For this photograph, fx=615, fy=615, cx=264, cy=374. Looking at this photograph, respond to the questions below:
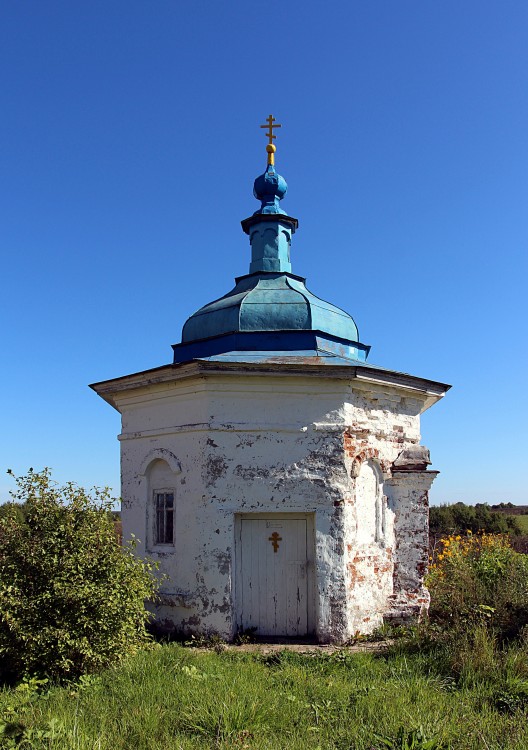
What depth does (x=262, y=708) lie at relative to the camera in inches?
213

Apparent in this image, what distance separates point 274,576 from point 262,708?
3.26m

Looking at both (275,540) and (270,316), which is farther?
(270,316)

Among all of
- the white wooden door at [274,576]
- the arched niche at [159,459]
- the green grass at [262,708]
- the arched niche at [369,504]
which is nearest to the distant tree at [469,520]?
the arched niche at [369,504]

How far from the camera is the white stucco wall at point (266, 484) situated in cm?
846

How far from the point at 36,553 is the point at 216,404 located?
313 cm

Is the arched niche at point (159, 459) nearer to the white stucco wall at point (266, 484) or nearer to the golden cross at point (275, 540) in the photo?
the white stucco wall at point (266, 484)

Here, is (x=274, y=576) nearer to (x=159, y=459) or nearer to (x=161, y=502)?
(x=161, y=502)

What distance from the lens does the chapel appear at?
27.9ft

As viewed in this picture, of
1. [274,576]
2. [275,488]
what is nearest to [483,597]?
[274,576]

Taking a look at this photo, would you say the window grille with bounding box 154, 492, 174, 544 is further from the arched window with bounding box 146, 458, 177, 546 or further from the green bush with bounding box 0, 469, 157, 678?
the green bush with bounding box 0, 469, 157, 678

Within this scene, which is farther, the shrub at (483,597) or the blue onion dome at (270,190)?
the blue onion dome at (270,190)

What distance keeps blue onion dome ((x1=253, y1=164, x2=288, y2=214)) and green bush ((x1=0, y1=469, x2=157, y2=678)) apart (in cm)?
682

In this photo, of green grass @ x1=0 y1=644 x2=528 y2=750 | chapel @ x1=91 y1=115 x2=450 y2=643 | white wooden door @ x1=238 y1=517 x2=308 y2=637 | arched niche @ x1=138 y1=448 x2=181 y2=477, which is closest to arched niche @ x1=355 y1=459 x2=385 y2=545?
chapel @ x1=91 y1=115 x2=450 y2=643

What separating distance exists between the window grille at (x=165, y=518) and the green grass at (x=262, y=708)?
2424 millimetres
